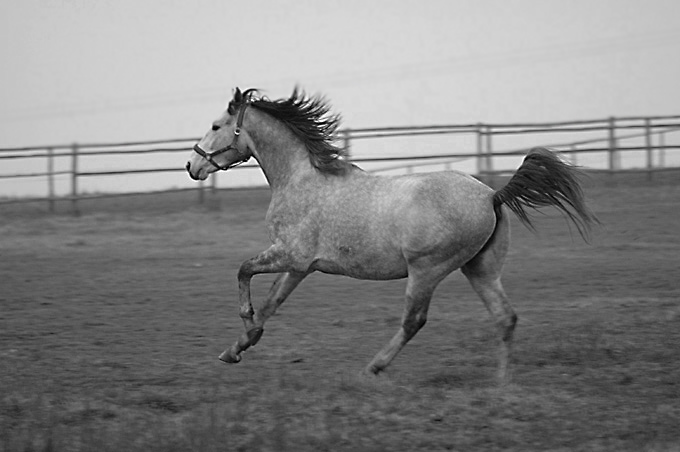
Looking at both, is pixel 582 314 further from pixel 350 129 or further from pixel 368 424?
pixel 350 129

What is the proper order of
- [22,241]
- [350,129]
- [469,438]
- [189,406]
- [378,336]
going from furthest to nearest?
[350,129] < [22,241] < [378,336] < [189,406] < [469,438]

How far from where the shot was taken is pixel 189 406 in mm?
5496

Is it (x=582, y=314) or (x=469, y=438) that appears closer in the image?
(x=469, y=438)

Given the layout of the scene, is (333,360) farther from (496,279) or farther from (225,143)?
(225,143)

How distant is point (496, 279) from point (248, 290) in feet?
5.24

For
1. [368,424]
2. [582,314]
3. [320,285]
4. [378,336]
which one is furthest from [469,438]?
[320,285]

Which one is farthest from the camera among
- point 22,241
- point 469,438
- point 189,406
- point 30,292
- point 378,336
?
point 22,241

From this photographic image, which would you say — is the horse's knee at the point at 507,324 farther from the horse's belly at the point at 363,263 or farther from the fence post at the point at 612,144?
the fence post at the point at 612,144

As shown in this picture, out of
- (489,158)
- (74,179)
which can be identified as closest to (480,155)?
(489,158)

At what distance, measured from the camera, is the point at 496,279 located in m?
6.36

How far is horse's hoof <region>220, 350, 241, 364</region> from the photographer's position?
653cm

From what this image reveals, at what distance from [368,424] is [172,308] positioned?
4511mm

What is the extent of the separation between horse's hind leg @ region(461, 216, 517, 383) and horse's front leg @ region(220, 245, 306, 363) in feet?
3.75

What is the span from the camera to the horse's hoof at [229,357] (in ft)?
21.4
